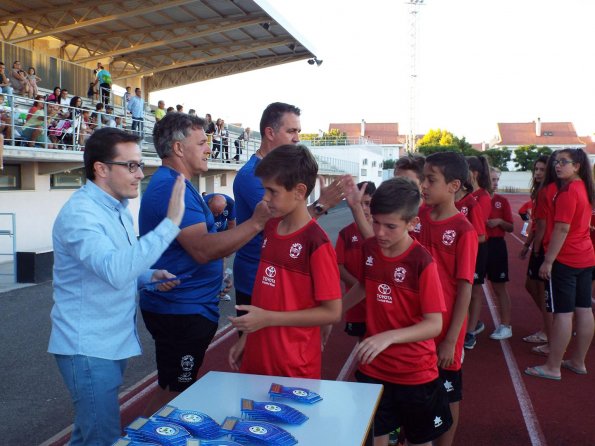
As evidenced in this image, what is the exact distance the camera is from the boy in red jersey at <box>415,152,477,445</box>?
9.83 feet

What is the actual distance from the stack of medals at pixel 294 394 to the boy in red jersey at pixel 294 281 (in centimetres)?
34

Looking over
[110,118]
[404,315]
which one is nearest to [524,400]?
[404,315]

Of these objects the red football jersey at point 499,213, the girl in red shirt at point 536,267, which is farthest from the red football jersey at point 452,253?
the red football jersey at point 499,213

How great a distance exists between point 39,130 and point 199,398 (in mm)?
12249

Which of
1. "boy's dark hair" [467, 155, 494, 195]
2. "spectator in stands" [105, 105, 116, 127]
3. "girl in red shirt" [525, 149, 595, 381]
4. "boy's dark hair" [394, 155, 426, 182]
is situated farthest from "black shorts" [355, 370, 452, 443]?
"spectator in stands" [105, 105, 116, 127]

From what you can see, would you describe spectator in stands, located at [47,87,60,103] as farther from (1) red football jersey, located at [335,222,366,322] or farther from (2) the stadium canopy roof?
(1) red football jersey, located at [335,222,366,322]

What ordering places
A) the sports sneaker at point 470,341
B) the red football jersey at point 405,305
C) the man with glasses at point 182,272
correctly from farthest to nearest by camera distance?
the sports sneaker at point 470,341
the man with glasses at point 182,272
the red football jersey at point 405,305

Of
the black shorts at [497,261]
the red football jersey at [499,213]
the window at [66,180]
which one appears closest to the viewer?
the black shorts at [497,261]

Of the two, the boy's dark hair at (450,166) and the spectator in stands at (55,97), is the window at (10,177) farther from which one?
the boy's dark hair at (450,166)

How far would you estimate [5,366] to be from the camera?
17.6ft

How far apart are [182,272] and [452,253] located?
1.51m

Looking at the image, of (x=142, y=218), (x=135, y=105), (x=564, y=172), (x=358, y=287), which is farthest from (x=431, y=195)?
(x=135, y=105)

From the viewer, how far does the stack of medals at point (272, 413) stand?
188 cm

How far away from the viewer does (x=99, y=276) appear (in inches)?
84.9
